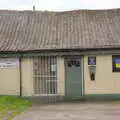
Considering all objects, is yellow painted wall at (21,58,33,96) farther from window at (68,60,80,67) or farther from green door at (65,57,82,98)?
window at (68,60,80,67)

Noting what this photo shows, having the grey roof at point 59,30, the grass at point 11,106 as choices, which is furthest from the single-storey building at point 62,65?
the grass at point 11,106

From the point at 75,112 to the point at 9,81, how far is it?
20.7 feet

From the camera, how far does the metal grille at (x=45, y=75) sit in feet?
65.8

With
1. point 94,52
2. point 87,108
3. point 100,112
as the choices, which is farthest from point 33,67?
point 100,112

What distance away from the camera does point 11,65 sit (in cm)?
2019

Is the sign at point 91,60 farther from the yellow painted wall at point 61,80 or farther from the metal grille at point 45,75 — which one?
the metal grille at point 45,75

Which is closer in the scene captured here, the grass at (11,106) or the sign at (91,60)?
the grass at (11,106)

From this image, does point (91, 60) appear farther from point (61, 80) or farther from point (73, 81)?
point (61, 80)

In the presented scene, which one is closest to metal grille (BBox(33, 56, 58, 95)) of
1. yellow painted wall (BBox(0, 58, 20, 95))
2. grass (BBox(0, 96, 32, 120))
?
yellow painted wall (BBox(0, 58, 20, 95))

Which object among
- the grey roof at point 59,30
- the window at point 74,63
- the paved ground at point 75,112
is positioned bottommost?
the paved ground at point 75,112

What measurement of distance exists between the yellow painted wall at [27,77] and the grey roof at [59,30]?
0.78 meters

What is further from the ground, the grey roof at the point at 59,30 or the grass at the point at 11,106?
the grey roof at the point at 59,30

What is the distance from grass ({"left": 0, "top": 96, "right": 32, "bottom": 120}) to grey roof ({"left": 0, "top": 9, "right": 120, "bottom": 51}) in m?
2.59

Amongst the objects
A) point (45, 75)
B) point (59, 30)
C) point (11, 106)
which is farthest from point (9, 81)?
point (59, 30)
